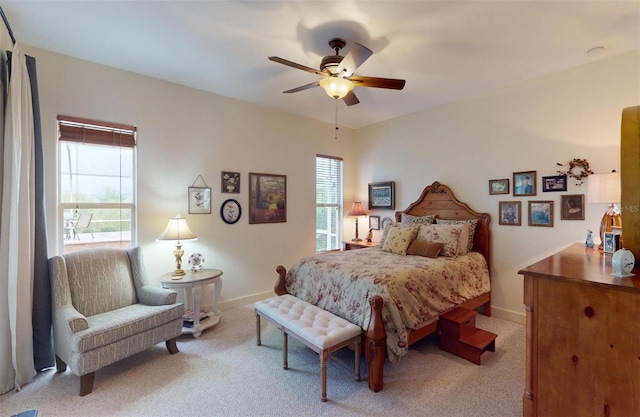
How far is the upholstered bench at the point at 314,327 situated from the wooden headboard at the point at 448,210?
2.29 metres

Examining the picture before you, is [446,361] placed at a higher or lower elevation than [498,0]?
lower

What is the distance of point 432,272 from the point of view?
8.90 feet

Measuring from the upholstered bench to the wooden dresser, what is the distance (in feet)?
3.56

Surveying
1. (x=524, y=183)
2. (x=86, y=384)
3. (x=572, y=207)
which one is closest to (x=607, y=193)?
(x=572, y=207)

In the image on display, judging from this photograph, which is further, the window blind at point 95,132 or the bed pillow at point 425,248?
the bed pillow at point 425,248

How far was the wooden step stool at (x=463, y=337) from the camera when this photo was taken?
8.15ft

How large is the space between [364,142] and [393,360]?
12.3 feet

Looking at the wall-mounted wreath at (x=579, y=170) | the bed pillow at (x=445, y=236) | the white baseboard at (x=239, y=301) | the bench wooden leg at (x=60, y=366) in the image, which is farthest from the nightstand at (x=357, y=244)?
the bench wooden leg at (x=60, y=366)

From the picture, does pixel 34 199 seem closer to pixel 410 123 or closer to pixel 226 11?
pixel 226 11

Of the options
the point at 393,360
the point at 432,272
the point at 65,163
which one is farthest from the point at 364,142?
the point at 65,163

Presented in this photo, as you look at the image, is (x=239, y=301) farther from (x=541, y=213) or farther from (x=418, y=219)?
(x=541, y=213)

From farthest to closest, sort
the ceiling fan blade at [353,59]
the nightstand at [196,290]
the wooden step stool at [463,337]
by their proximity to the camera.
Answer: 1. the nightstand at [196,290]
2. the wooden step stool at [463,337]
3. the ceiling fan blade at [353,59]

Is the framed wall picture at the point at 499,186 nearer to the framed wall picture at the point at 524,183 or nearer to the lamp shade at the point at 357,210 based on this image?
the framed wall picture at the point at 524,183

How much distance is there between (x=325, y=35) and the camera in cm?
237
